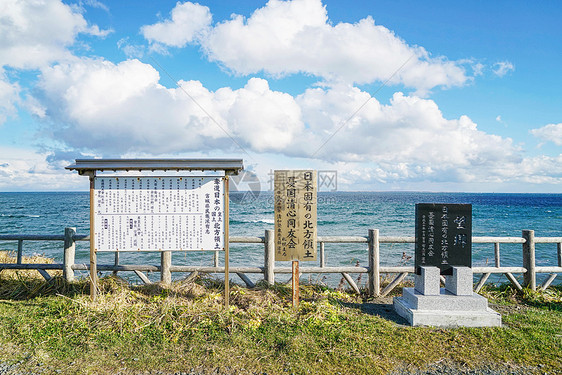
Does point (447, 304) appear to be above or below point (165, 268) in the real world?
below

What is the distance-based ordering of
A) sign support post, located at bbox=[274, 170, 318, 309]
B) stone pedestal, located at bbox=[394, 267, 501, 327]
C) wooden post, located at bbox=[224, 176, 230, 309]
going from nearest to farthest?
stone pedestal, located at bbox=[394, 267, 501, 327], wooden post, located at bbox=[224, 176, 230, 309], sign support post, located at bbox=[274, 170, 318, 309]

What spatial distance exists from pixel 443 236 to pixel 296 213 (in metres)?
2.50

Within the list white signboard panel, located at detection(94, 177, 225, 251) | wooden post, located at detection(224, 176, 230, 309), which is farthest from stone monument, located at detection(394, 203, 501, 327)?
white signboard panel, located at detection(94, 177, 225, 251)

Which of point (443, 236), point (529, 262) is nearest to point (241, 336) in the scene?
point (443, 236)

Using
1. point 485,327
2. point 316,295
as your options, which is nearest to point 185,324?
point 316,295

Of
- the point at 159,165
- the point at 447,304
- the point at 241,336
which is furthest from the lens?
the point at 159,165

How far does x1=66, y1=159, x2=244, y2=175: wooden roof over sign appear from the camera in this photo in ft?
17.6

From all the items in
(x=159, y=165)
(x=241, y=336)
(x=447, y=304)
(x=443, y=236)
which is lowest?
(x=241, y=336)

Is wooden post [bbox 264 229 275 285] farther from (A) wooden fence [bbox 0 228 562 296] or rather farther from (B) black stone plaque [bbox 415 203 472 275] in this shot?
(B) black stone plaque [bbox 415 203 472 275]

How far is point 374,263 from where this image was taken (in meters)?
6.43

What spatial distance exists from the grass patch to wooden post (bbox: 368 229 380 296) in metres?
0.45

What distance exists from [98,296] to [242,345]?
2.90 meters

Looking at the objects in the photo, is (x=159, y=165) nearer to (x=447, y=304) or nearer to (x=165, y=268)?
(x=165, y=268)

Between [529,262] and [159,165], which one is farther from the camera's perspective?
[529,262]
